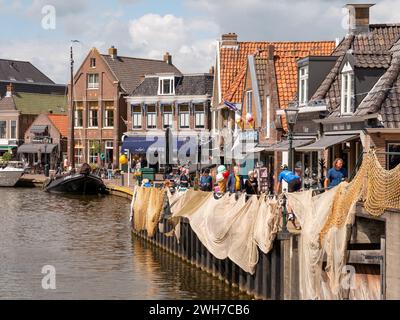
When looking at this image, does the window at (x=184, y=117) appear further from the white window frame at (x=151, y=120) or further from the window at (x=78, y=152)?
the window at (x=78, y=152)

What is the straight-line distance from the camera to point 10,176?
73.9 metres

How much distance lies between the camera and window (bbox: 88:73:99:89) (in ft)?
282

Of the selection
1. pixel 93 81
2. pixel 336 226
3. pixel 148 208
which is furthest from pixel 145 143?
pixel 336 226

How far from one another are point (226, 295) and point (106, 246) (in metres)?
11.3

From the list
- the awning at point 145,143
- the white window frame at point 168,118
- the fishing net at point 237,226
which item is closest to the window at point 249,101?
the fishing net at point 237,226

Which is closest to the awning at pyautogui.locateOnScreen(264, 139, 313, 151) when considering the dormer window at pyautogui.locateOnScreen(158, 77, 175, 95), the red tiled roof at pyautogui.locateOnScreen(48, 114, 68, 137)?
the dormer window at pyautogui.locateOnScreen(158, 77, 175, 95)

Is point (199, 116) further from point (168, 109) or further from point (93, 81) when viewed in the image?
point (93, 81)

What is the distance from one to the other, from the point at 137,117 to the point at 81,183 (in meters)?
18.9

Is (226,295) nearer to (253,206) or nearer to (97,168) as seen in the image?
(253,206)

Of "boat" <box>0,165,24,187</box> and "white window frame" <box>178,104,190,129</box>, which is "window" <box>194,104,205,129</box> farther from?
"boat" <box>0,165,24,187</box>

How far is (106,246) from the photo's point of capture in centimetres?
3266

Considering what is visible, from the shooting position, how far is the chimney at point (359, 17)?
1400 inches

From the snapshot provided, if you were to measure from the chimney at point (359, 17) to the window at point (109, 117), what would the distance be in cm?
5091

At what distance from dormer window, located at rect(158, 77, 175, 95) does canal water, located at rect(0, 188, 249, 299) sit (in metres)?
33.3
